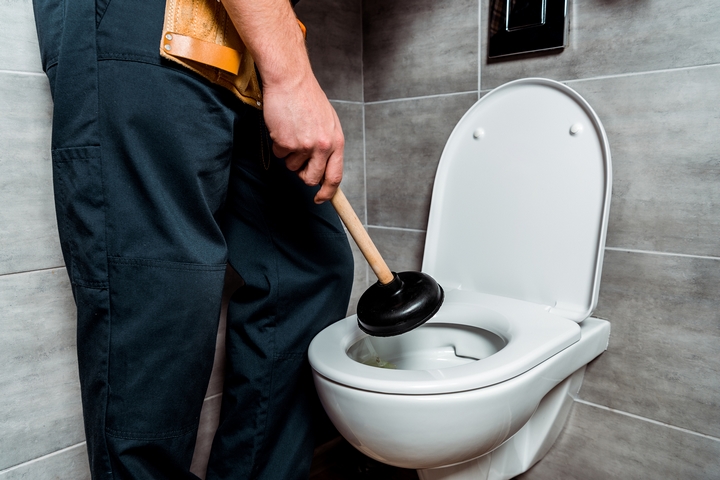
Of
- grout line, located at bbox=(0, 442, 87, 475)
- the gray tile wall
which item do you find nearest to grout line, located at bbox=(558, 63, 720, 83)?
the gray tile wall

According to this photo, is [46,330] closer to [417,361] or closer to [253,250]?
[253,250]

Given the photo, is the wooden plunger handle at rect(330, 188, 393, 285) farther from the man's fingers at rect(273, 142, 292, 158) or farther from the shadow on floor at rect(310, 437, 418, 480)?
the shadow on floor at rect(310, 437, 418, 480)

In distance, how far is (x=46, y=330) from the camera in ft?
2.88

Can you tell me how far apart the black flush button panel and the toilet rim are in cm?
49

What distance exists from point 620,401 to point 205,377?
0.76 meters

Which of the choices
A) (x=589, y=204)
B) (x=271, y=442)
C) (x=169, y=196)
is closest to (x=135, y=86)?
(x=169, y=196)

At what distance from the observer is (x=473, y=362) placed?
70cm

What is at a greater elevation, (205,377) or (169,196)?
(169,196)

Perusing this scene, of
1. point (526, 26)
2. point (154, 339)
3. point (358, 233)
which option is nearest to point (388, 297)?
point (358, 233)

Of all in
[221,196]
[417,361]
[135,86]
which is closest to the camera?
[135,86]

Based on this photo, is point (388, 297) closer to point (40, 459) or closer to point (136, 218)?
point (136, 218)

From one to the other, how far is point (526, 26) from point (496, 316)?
0.57 meters

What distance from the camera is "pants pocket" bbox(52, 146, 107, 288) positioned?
644 mm

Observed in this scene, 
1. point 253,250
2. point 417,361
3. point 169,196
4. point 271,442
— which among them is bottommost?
point 271,442
